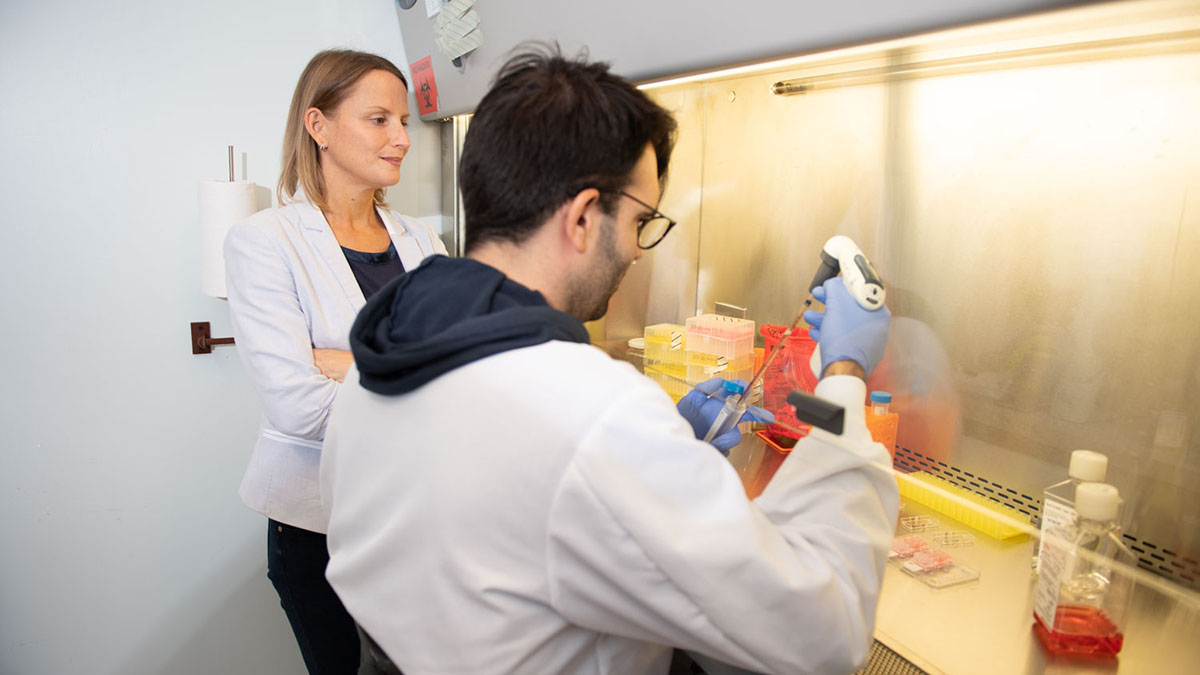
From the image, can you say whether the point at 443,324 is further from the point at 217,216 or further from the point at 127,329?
the point at 127,329

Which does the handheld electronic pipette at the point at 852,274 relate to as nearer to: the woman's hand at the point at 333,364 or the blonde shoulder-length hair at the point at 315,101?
the woman's hand at the point at 333,364

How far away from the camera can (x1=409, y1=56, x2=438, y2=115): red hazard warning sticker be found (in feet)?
6.62

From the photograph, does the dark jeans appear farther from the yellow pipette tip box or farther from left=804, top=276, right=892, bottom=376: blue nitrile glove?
the yellow pipette tip box

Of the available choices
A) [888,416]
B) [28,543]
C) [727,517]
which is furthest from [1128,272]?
[28,543]

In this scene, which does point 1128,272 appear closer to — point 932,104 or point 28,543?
point 932,104

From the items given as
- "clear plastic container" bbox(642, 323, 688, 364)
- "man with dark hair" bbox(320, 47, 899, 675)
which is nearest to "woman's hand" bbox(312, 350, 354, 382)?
"man with dark hair" bbox(320, 47, 899, 675)

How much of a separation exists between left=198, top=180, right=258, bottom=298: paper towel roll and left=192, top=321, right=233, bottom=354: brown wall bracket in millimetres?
218

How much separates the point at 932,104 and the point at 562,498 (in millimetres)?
1054

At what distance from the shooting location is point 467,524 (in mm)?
640

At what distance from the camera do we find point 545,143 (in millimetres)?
747

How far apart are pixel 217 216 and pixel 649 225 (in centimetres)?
135

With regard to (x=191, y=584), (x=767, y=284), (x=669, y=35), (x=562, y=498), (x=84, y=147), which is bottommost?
(x=191, y=584)

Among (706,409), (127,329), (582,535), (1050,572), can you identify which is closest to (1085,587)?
(1050,572)

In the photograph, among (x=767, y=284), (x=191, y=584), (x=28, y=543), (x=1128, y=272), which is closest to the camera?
(x=1128, y=272)
